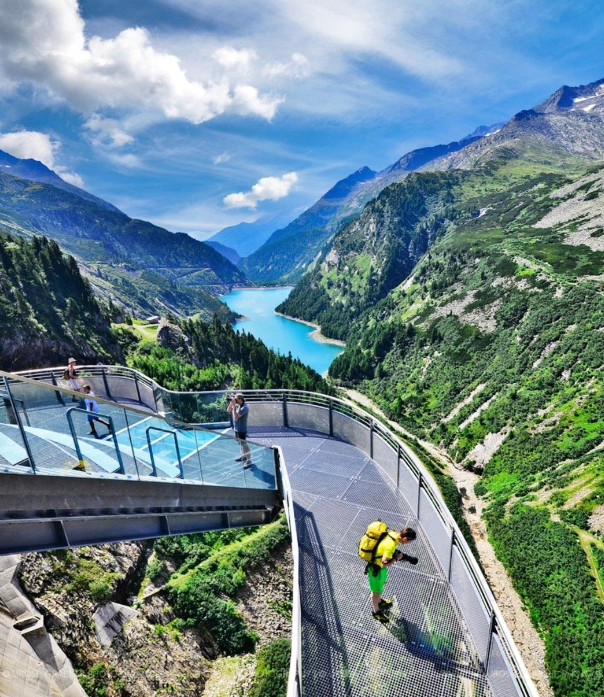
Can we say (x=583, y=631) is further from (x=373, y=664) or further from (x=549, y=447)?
(x=373, y=664)

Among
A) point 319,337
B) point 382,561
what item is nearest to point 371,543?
point 382,561

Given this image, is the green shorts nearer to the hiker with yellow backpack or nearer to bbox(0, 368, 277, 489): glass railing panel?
the hiker with yellow backpack

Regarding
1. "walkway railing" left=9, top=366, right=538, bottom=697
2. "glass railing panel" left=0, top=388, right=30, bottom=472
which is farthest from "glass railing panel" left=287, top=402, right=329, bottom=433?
"glass railing panel" left=0, top=388, right=30, bottom=472

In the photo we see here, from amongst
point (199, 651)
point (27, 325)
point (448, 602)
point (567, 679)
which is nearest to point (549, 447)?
point (567, 679)

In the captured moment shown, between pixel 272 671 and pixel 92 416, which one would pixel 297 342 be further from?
pixel 92 416

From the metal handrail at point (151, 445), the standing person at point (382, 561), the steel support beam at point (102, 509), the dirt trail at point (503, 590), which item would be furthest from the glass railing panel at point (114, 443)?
the dirt trail at point (503, 590)

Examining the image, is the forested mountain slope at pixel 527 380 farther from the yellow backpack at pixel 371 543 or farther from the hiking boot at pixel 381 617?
the yellow backpack at pixel 371 543

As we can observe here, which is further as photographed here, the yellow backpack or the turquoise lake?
the turquoise lake
